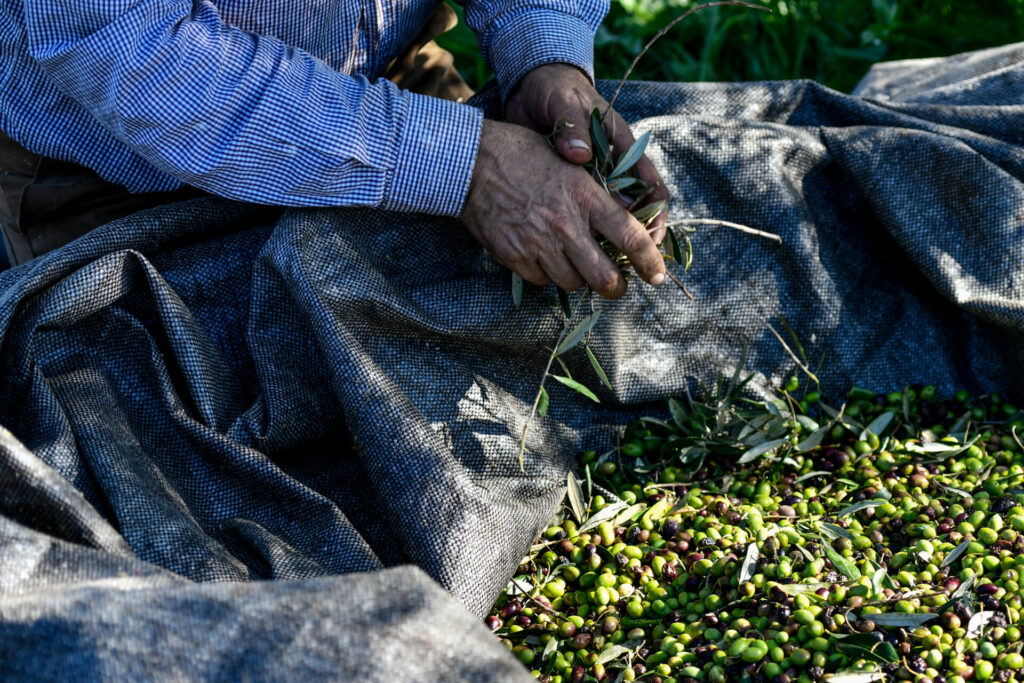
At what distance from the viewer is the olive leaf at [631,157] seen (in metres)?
1.86

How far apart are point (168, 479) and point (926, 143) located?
5.80 feet

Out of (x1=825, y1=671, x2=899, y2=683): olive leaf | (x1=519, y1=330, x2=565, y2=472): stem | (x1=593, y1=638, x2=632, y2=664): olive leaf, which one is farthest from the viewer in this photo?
(x1=519, y1=330, x2=565, y2=472): stem

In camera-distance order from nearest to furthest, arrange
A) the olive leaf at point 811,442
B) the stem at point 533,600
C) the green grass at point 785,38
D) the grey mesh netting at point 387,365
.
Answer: the grey mesh netting at point 387,365, the stem at point 533,600, the olive leaf at point 811,442, the green grass at point 785,38

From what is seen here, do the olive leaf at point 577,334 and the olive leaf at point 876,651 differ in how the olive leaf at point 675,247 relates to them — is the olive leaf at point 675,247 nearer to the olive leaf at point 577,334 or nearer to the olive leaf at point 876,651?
the olive leaf at point 577,334

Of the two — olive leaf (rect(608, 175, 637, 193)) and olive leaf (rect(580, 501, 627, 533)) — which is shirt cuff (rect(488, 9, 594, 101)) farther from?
olive leaf (rect(580, 501, 627, 533))

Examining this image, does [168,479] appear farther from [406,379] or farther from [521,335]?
[521,335]

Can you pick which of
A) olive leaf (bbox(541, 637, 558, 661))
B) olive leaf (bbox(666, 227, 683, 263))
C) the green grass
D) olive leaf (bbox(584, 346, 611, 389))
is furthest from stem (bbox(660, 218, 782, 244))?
the green grass

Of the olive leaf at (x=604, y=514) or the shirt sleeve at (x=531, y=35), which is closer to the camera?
the olive leaf at (x=604, y=514)

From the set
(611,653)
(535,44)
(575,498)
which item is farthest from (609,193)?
(611,653)

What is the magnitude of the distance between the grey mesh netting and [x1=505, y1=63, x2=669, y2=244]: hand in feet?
0.84

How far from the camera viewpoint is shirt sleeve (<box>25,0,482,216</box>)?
1.62 m

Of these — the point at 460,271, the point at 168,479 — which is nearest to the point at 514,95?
the point at 460,271

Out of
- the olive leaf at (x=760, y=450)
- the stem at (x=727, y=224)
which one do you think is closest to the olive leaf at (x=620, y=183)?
the stem at (x=727, y=224)

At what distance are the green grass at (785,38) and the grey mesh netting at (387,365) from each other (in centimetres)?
123
